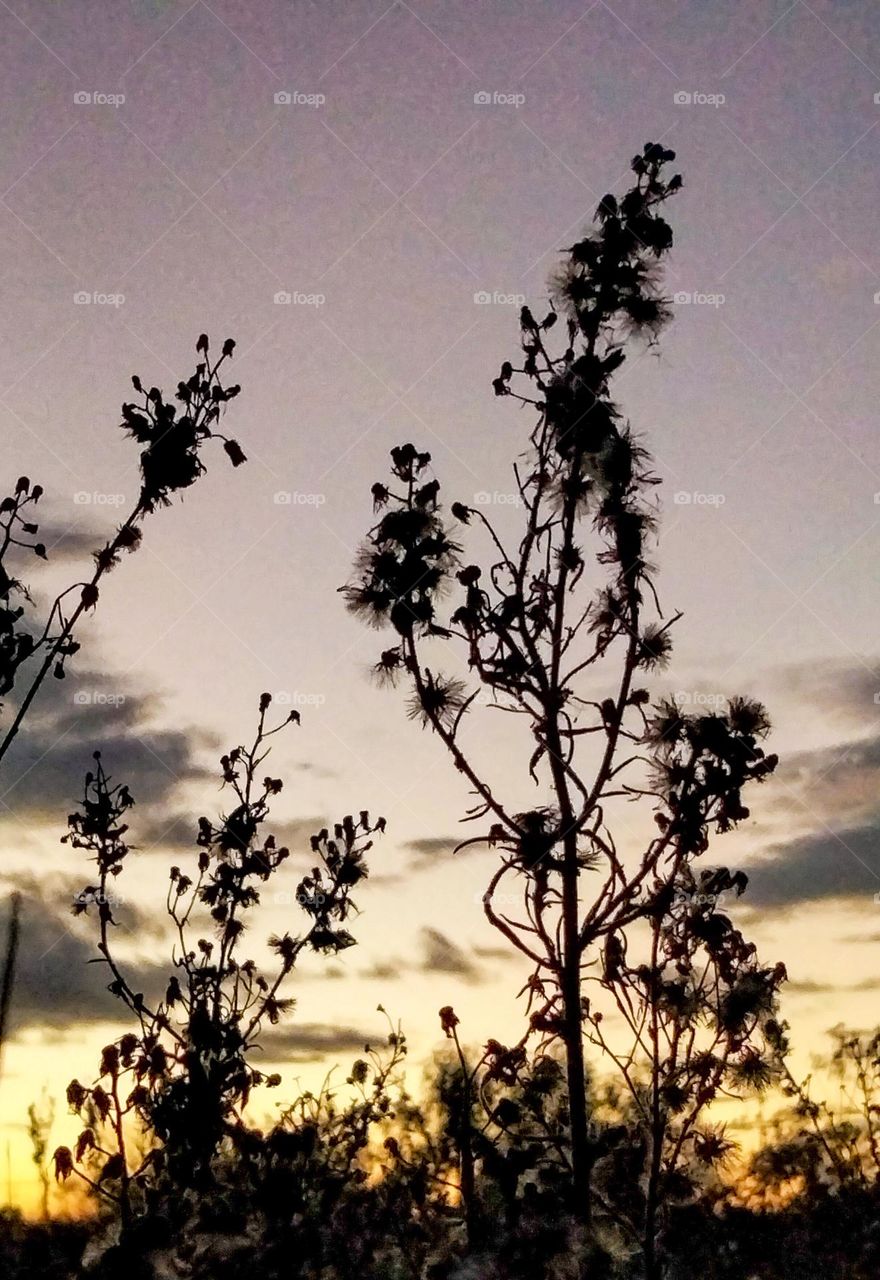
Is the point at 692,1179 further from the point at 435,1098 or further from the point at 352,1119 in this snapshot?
the point at 435,1098

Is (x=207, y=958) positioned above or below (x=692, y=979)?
above

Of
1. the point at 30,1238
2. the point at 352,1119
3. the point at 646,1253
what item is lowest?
the point at 646,1253

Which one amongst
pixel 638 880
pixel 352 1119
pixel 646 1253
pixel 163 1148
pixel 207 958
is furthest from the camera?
pixel 352 1119

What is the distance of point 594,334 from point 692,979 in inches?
200

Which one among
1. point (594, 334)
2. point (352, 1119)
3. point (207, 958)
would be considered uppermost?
point (594, 334)

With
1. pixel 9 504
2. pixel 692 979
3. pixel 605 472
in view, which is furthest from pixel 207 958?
pixel 605 472

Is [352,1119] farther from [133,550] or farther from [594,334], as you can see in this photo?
[594,334]

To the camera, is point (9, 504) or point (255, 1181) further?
point (255, 1181)

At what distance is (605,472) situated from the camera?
28.9 ft

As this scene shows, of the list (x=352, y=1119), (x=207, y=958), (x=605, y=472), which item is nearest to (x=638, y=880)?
(x=605, y=472)

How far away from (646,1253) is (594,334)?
6.35 metres

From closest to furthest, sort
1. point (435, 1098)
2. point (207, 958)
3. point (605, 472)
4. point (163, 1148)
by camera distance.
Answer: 1. point (605, 472)
2. point (163, 1148)
3. point (207, 958)
4. point (435, 1098)

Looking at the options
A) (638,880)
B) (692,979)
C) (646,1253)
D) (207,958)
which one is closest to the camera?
(638,880)

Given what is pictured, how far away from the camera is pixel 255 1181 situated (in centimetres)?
1205
